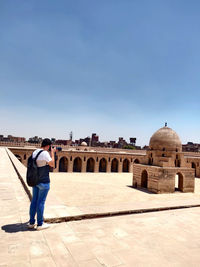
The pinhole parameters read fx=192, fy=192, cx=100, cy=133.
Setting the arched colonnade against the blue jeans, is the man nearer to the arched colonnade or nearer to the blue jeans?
the blue jeans

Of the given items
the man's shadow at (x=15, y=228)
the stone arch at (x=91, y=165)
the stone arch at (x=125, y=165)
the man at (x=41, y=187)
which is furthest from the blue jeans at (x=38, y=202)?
the stone arch at (x=125, y=165)

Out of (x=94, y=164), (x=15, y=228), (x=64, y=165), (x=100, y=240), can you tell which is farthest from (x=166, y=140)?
(x=64, y=165)

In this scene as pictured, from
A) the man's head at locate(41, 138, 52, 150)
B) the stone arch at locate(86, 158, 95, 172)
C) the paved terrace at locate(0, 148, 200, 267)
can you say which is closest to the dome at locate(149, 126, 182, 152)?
the paved terrace at locate(0, 148, 200, 267)

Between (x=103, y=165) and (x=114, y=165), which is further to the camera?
(x=114, y=165)

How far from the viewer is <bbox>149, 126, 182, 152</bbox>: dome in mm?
18656

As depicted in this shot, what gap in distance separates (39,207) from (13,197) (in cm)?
212

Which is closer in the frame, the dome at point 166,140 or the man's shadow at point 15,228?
the man's shadow at point 15,228

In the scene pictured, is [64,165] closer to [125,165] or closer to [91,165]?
[91,165]

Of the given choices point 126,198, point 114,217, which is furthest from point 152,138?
point 114,217

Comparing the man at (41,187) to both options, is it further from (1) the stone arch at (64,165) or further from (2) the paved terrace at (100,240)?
(1) the stone arch at (64,165)

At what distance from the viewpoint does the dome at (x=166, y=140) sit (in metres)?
18.7

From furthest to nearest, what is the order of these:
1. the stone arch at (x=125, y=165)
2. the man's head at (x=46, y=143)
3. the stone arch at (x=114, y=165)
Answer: the stone arch at (x=114, y=165)
the stone arch at (x=125, y=165)
the man's head at (x=46, y=143)

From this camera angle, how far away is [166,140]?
735 inches

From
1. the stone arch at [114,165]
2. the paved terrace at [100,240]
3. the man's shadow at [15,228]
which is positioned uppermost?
the man's shadow at [15,228]
